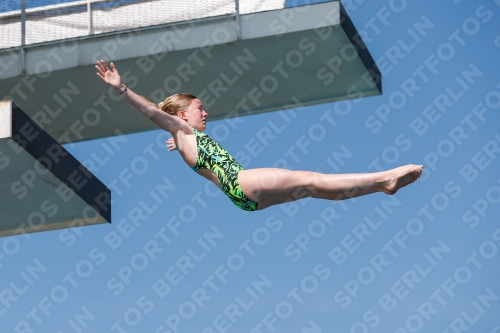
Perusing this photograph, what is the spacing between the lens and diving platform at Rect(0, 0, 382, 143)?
12.1 m

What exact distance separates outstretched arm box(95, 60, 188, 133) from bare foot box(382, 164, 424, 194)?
153 centimetres

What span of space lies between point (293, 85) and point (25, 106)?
4.00 metres

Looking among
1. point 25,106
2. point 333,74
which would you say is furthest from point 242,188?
point 25,106

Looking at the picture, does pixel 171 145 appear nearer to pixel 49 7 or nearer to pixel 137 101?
pixel 137 101

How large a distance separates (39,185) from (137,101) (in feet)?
20.6

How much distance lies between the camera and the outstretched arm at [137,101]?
6281mm

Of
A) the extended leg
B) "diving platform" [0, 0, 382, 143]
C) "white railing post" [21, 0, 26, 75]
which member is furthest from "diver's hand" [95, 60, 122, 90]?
"white railing post" [21, 0, 26, 75]

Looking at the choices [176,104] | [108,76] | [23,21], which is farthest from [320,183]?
[23,21]

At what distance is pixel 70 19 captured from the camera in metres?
12.4

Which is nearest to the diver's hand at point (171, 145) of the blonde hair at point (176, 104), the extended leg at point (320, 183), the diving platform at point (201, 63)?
the blonde hair at point (176, 104)

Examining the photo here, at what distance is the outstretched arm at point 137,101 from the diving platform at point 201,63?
223 inches

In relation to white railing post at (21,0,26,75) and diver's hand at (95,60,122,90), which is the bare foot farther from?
white railing post at (21,0,26,75)

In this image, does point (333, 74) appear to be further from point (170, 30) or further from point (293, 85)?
point (170, 30)

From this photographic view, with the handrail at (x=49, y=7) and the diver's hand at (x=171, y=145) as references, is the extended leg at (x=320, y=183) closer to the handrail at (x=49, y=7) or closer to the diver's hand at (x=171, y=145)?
the diver's hand at (x=171, y=145)
